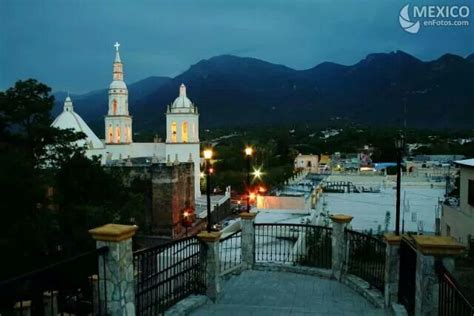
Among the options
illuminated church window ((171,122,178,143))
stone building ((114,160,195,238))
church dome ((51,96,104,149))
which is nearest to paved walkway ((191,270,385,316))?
stone building ((114,160,195,238))

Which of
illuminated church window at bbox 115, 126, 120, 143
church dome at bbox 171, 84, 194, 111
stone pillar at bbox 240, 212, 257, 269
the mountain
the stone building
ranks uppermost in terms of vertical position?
the mountain

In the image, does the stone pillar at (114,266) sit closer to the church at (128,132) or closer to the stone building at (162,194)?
Result: the stone building at (162,194)

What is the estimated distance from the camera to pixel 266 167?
70.1 metres

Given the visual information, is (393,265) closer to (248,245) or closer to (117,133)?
(248,245)

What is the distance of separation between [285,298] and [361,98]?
15581 centimetres

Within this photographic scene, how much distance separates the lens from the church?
43.1 m

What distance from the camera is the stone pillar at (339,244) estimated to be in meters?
8.82

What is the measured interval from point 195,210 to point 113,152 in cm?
Result: 1255

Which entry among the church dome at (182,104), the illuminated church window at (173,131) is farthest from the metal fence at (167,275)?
the illuminated church window at (173,131)

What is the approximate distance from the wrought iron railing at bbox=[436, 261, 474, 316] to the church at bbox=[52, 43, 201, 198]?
36.7 metres

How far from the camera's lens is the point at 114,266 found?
5.51 m

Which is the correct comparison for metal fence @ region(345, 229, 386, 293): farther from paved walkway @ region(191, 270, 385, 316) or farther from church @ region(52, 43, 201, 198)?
church @ region(52, 43, 201, 198)

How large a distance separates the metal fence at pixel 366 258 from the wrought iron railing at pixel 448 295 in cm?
232

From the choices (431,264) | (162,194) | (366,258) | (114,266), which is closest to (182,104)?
(162,194)
